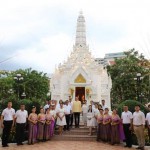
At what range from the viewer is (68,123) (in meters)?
14.4

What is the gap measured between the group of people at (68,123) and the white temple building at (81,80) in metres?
7.50

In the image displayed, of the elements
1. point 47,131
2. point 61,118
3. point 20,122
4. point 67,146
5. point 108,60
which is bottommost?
point 67,146

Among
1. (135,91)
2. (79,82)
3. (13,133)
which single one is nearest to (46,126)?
(13,133)

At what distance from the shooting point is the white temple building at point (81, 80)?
72.0 ft

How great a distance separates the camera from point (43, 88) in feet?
119

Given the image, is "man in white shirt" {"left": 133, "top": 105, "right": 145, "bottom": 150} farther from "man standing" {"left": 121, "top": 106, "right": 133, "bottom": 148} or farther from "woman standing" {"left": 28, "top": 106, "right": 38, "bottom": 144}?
"woman standing" {"left": 28, "top": 106, "right": 38, "bottom": 144}

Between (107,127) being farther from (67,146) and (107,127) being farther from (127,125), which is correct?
(67,146)

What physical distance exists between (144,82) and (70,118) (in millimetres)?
16200

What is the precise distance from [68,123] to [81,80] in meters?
7.96

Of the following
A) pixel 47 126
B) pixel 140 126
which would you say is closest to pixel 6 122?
pixel 47 126

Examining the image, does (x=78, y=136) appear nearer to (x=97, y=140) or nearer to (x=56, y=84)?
(x=97, y=140)

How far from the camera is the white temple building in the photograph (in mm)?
21953

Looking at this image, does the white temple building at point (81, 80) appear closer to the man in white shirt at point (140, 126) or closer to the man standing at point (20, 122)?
the man standing at point (20, 122)

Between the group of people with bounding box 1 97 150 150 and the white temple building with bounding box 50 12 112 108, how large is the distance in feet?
24.6
